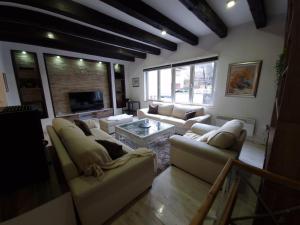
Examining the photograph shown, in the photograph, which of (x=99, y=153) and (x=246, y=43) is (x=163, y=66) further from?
(x=99, y=153)

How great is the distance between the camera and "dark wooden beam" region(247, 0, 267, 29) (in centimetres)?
201

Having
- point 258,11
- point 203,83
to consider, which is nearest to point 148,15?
point 258,11

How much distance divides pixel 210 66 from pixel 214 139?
2.68 m

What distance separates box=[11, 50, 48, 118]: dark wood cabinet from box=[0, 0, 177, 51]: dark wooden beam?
8.09ft

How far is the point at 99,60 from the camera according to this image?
5211mm

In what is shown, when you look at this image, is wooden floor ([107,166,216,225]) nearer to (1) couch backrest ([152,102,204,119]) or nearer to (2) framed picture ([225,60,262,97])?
(1) couch backrest ([152,102,204,119])

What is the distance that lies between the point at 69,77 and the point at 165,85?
11.5 feet

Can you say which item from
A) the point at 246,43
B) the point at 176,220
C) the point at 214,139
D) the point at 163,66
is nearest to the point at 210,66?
the point at 246,43

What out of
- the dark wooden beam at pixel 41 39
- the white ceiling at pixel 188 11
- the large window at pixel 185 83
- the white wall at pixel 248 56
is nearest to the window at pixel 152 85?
the large window at pixel 185 83

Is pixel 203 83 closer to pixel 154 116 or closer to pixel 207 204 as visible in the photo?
pixel 154 116

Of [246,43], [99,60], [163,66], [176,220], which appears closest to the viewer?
[176,220]

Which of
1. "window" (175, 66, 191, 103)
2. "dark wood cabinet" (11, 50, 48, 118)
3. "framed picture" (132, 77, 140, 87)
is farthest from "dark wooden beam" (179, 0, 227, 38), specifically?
"dark wood cabinet" (11, 50, 48, 118)

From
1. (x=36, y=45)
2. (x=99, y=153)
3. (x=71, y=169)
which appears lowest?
(x=71, y=169)

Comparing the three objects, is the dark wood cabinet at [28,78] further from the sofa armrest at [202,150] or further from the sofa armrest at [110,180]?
the sofa armrest at [202,150]
